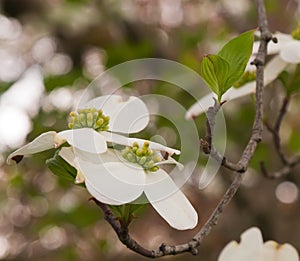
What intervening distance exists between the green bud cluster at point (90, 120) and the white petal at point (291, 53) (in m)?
0.18

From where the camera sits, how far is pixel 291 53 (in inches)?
19.5

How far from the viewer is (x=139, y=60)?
3.41 feet

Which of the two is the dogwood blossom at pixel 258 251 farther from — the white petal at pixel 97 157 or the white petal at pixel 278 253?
the white petal at pixel 97 157

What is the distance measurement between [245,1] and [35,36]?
52cm

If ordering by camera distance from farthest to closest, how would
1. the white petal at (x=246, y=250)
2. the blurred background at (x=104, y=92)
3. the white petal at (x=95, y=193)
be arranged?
1. the blurred background at (x=104, y=92)
2. the white petal at (x=246, y=250)
3. the white petal at (x=95, y=193)

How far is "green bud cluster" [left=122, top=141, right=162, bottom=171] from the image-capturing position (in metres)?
0.36

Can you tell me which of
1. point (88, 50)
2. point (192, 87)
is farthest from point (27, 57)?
point (192, 87)

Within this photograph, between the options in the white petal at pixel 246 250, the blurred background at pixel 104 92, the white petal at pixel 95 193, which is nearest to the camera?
the white petal at pixel 95 193

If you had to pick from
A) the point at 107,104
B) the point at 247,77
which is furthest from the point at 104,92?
the point at 107,104

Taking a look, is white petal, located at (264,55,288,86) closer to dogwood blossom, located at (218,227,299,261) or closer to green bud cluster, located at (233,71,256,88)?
green bud cluster, located at (233,71,256,88)

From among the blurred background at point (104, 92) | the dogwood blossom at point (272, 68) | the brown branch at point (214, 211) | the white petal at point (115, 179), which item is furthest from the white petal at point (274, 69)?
the blurred background at point (104, 92)

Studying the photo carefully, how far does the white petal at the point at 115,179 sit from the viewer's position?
1.08ft

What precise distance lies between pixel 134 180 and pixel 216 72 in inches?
3.8

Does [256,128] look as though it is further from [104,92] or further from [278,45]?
[104,92]
